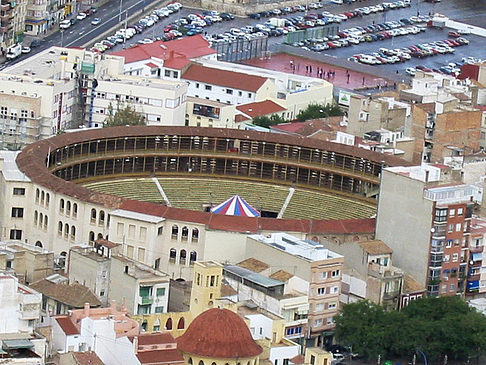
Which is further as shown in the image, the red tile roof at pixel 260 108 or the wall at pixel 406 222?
the red tile roof at pixel 260 108

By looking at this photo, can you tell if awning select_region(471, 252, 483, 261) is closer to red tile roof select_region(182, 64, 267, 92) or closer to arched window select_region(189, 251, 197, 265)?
arched window select_region(189, 251, 197, 265)

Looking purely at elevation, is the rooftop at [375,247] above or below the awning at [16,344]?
below

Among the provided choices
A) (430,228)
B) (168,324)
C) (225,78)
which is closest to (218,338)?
(168,324)

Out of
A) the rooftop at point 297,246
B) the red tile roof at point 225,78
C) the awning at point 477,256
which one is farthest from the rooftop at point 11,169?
the red tile roof at point 225,78

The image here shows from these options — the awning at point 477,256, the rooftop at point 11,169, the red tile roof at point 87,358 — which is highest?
the rooftop at point 11,169

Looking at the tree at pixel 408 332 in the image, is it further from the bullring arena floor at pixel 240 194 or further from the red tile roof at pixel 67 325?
the bullring arena floor at pixel 240 194

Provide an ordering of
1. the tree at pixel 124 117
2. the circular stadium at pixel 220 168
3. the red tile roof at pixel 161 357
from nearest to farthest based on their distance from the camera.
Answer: the red tile roof at pixel 161 357 → the circular stadium at pixel 220 168 → the tree at pixel 124 117

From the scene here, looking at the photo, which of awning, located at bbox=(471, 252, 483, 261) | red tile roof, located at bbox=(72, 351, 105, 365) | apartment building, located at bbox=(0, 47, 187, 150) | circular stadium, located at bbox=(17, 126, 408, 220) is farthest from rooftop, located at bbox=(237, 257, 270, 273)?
apartment building, located at bbox=(0, 47, 187, 150)

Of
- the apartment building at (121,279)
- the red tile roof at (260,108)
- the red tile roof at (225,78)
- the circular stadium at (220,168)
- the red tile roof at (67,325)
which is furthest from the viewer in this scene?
the red tile roof at (225,78)
